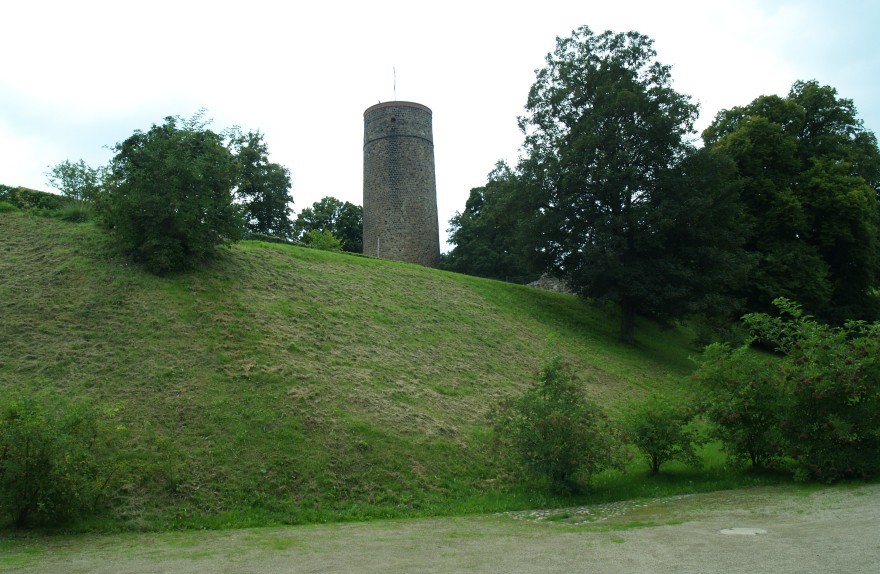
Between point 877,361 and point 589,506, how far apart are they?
18.9 feet

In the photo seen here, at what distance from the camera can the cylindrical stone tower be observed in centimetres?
4247

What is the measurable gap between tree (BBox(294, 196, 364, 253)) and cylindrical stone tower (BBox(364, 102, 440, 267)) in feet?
43.8

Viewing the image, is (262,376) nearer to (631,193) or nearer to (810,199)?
(631,193)

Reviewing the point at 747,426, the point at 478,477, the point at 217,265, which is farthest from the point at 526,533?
the point at 217,265

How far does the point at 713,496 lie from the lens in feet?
39.3

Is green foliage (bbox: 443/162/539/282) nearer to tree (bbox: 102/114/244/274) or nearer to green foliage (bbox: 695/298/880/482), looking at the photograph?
tree (bbox: 102/114/244/274)

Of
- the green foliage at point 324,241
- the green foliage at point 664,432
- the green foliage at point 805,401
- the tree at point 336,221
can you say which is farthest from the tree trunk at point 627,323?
the tree at point 336,221

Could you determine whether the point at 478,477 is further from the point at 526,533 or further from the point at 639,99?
the point at 639,99

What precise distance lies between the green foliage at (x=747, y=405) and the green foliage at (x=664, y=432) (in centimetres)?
54

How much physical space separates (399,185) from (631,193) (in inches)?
710

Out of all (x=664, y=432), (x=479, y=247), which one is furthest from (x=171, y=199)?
(x=479, y=247)

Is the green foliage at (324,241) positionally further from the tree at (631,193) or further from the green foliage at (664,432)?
the green foliage at (664,432)

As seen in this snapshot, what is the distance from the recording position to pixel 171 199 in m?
18.3

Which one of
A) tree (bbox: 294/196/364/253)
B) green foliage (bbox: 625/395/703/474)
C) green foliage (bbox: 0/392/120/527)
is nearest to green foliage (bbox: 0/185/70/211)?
green foliage (bbox: 0/392/120/527)
